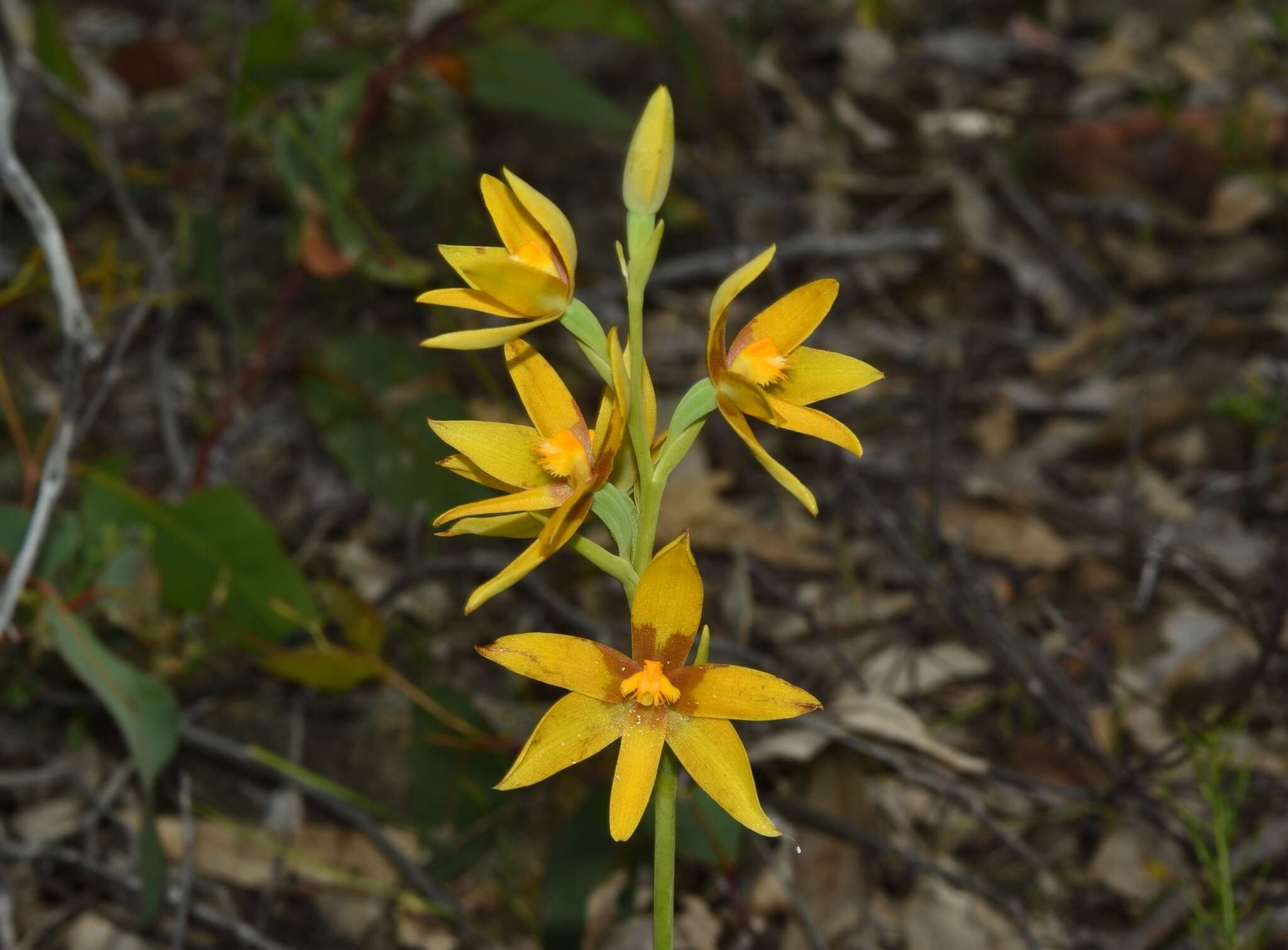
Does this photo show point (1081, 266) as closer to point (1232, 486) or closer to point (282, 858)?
point (1232, 486)

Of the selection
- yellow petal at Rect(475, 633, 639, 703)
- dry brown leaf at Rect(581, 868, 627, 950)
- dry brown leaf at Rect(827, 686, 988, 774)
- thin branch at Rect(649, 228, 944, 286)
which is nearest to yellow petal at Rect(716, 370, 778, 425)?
yellow petal at Rect(475, 633, 639, 703)

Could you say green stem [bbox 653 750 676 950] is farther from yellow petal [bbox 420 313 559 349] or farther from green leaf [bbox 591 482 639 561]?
yellow petal [bbox 420 313 559 349]

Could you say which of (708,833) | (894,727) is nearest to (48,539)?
(708,833)

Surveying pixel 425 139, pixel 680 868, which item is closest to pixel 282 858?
pixel 680 868

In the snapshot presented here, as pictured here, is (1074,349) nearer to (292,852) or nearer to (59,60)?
(292,852)

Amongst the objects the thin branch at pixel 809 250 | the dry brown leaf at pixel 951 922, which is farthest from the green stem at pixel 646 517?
the thin branch at pixel 809 250

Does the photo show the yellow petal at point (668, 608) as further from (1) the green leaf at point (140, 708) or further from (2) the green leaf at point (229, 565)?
(2) the green leaf at point (229, 565)
